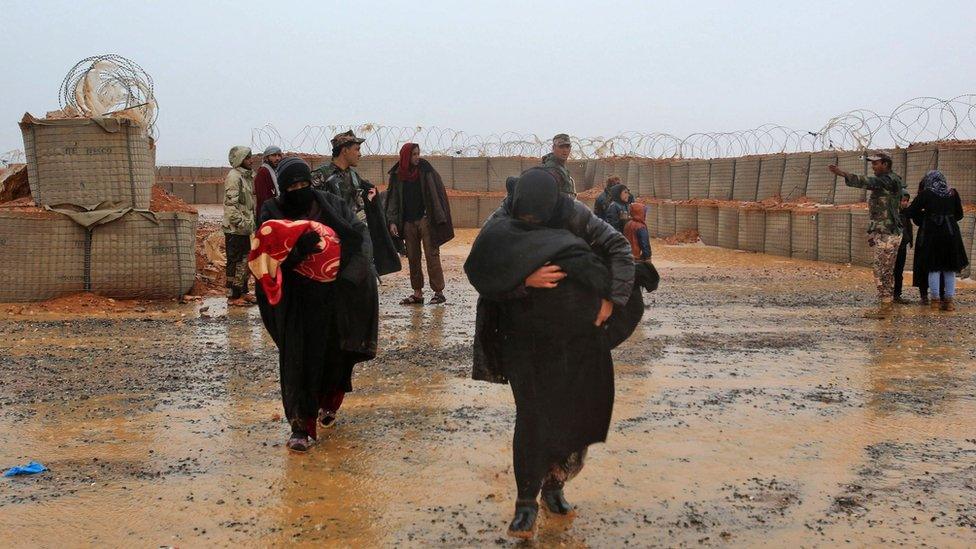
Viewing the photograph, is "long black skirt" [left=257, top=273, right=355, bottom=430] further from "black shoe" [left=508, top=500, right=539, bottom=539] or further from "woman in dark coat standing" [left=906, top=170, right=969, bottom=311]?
"woman in dark coat standing" [left=906, top=170, right=969, bottom=311]

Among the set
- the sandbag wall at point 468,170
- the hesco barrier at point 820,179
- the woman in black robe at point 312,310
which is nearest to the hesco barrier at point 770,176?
the hesco barrier at point 820,179

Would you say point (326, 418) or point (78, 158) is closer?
point (326, 418)

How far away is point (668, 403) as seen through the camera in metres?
5.29

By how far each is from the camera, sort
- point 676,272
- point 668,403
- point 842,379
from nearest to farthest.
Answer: point 668,403 → point 842,379 → point 676,272

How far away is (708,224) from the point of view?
16.6 m

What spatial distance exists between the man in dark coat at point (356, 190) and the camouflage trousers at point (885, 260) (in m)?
4.82

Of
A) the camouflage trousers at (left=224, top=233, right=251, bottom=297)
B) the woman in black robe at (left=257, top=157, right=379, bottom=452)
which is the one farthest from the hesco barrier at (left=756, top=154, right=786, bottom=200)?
the woman in black robe at (left=257, top=157, right=379, bottom=452)

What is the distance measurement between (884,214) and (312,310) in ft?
20.4

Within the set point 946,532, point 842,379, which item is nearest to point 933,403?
point 842,379

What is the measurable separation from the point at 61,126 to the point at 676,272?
7593 millimetres

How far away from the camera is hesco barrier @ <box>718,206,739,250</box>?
15656 millimetres

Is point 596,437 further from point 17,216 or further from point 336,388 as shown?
point 17,216

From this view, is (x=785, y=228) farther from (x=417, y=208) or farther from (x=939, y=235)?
(x=417, y=208)

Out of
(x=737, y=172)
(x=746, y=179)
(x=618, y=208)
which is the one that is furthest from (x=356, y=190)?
(x=737, y=172)
